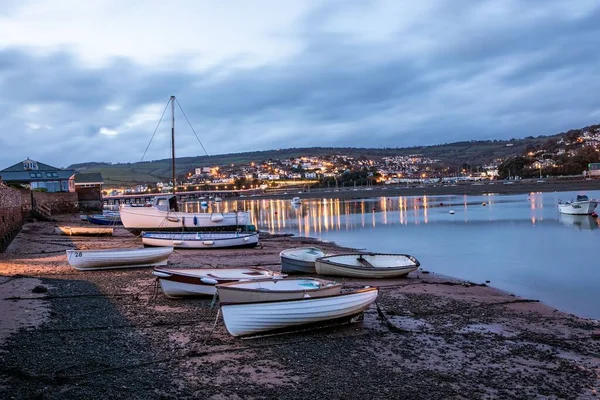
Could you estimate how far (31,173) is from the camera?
7125cm

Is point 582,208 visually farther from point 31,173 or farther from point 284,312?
point 31,173

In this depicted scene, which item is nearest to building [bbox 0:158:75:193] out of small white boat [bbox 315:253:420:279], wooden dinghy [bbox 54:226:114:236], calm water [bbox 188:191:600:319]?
wooden dinghy [bbox 54:226:114:236]

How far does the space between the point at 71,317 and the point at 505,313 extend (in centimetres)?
1018

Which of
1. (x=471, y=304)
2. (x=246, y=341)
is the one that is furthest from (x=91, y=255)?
(x=471, y=304)

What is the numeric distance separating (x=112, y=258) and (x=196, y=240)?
939 cm

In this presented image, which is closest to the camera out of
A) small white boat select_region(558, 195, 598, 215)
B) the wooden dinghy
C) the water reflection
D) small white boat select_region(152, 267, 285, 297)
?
small white boat select_region(152, 267, 285, 297)

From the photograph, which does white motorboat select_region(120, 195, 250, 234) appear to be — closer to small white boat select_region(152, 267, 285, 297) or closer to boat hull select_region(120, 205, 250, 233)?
boat hull select_region(120, 205, 250, 233)

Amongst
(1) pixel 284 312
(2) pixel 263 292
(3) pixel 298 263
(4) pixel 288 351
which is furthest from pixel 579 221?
(4) pixel 288 351

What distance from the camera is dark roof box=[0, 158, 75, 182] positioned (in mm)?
69188

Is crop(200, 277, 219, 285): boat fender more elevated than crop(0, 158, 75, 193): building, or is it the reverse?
crop(0, 158, 75, 193): building

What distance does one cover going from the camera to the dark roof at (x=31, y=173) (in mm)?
69188

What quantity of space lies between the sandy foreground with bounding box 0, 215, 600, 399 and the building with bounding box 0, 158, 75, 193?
6166 centimetres

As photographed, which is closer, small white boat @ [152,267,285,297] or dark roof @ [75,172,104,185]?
small white boat @ [152,267,285,297]

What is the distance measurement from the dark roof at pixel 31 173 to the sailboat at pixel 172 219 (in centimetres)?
4227
